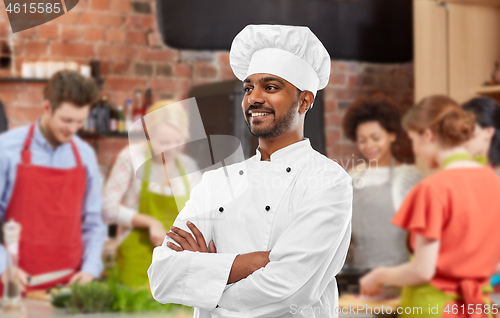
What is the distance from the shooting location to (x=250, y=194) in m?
0.62

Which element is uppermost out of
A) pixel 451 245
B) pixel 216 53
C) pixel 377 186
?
pixel 216 53

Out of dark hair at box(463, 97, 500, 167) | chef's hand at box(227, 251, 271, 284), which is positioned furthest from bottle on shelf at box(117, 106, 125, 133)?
dark hair at box(463, 97, 500, 167)

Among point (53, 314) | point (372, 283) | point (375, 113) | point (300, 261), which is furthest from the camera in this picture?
point (375, 113)

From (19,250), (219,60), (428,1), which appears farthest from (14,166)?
(428,1)

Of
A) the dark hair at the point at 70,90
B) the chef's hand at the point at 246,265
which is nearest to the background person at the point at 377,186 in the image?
the dark hair at the point at 70,90

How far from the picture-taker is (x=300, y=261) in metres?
0.57

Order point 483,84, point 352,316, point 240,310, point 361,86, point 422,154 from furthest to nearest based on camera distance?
1. point 483,84
2. point 361,86
3. point 422,154
4. point 352,316
5. point 240,310

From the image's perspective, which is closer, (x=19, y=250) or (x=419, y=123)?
(x=19, y=250)

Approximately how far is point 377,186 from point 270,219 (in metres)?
0.99

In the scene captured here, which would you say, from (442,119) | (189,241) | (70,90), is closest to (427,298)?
(442,119)

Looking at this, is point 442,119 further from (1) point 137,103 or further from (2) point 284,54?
(2) point 284,54

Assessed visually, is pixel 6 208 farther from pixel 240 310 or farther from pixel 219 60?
pixel 240 310

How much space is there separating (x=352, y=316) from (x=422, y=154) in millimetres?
567

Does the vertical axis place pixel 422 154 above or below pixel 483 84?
below
